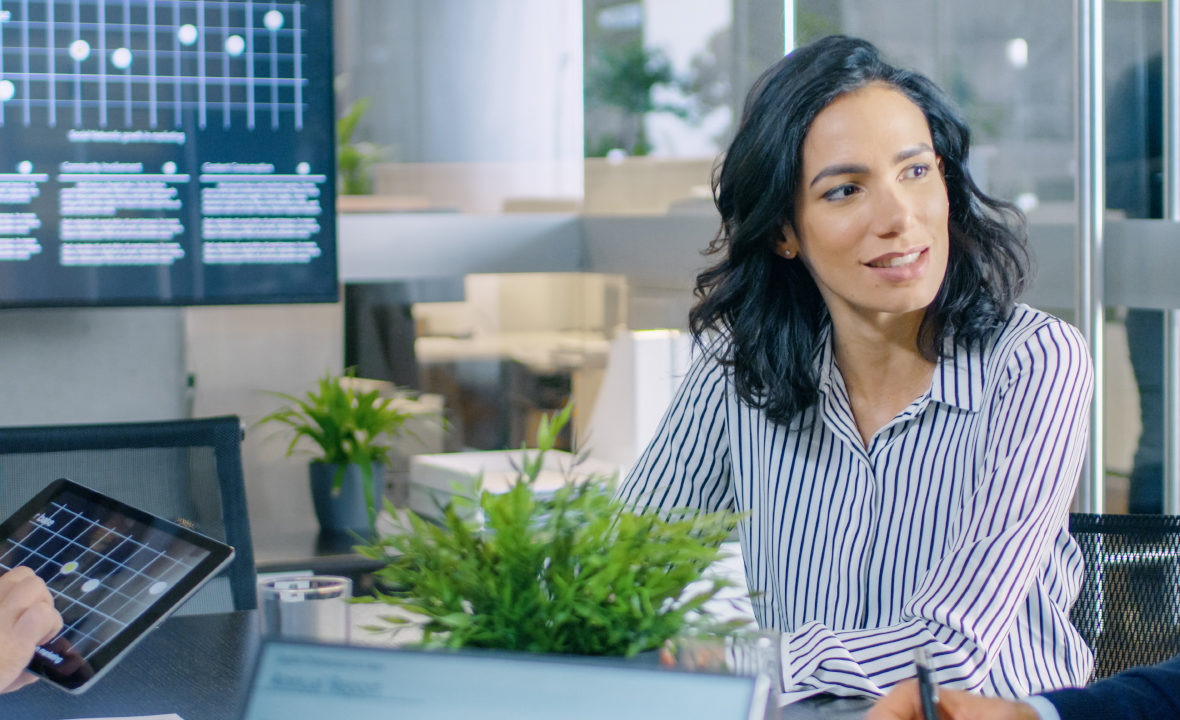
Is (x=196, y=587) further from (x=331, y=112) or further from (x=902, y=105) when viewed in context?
(x=331, y=112)

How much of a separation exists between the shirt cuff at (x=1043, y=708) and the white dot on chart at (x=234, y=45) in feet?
9.35

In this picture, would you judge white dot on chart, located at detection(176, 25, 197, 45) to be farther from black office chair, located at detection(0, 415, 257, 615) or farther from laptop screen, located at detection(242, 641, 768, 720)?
laptop screen, located at detection(242, 641, 768, 720)

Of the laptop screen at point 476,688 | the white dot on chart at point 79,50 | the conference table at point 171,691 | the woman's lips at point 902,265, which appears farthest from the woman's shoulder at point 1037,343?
the white dot on chart at point 79,50

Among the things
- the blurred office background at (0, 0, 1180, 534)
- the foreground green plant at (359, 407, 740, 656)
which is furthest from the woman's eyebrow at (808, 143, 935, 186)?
the blurred office background at (0, 0, 1180, 534)

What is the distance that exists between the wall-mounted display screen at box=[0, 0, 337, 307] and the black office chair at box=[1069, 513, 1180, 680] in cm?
238

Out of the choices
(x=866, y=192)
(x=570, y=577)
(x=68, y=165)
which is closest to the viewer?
(x=570, y=577)

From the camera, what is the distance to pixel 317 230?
11.1ft

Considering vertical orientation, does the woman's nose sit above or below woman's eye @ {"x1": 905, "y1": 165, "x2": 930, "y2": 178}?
below

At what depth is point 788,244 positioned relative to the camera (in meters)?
1.53

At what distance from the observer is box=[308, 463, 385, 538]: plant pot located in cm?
360

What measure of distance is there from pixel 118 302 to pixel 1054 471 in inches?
100

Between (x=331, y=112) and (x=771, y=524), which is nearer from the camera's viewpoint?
(x=771, y=524)

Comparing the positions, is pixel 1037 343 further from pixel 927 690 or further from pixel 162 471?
pixel 162 471

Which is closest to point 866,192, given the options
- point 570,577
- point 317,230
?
point 570,577
